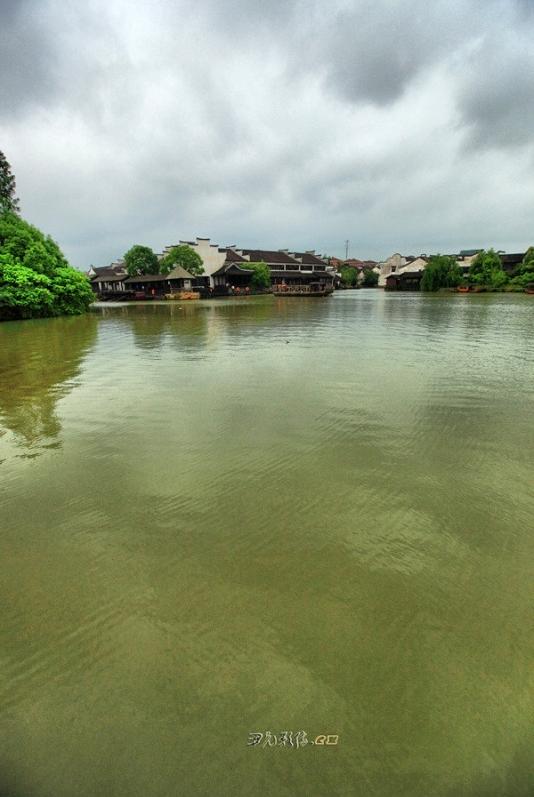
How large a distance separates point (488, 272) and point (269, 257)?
37.6 metres

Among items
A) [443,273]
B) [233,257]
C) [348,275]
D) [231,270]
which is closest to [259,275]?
[231,270]

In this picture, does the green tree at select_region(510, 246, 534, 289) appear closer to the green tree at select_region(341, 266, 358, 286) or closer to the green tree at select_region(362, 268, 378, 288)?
the green tree at select_region(341, 266, 358, 286)

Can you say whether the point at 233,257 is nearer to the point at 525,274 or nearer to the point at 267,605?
the point at 525,274

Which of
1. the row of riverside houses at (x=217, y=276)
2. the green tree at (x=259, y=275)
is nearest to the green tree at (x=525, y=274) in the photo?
the row of riverside houses at (x=217, y=276)

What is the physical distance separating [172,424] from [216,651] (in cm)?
427

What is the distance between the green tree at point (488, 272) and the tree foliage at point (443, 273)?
7.55ft

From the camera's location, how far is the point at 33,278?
26.4 metres

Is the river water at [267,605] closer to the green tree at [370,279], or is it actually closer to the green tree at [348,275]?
the green tree at [348,275]

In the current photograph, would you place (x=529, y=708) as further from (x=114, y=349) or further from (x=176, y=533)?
(x=114, y=349)

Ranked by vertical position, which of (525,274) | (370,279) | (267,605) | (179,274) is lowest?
(267,605)

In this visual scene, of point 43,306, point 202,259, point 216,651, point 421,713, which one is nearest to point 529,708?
point 421,713

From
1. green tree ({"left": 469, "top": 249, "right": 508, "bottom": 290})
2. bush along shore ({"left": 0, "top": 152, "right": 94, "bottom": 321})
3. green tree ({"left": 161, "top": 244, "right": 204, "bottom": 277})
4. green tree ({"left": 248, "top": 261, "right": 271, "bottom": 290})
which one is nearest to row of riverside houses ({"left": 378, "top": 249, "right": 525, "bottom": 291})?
green tree ({"left": 469, "top": 249, "right": 508, "bottom": 290})

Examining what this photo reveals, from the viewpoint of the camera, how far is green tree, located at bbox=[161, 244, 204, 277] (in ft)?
189

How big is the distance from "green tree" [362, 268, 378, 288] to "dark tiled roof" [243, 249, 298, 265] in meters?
35.9
